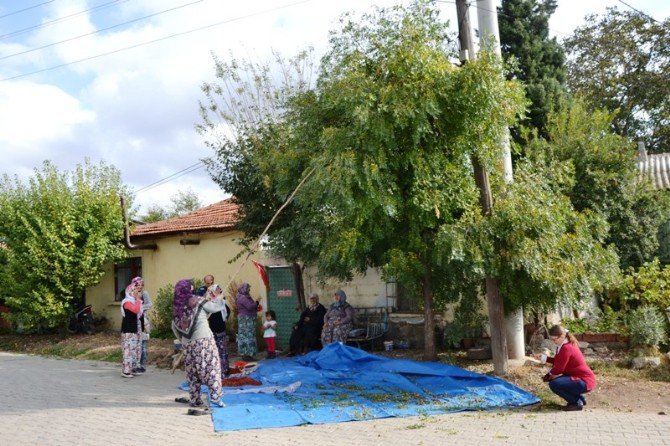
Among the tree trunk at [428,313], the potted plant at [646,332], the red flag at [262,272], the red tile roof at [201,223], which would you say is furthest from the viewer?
the red tile roof at [201,223]

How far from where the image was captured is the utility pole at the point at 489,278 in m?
10.4

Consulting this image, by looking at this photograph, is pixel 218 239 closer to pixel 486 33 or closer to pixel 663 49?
pixel 486 33

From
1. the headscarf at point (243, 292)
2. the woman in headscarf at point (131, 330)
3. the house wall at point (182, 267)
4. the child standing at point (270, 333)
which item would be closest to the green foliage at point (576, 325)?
the child standing at point (270, 333)

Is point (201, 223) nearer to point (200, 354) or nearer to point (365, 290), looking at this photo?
point (365, 290)

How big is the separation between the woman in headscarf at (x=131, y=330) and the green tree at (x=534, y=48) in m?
12.7

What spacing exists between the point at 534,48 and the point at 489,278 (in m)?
12.8

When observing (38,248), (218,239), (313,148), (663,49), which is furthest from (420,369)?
(663,49)

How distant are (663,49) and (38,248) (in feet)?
75.8

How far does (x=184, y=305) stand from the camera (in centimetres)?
1030

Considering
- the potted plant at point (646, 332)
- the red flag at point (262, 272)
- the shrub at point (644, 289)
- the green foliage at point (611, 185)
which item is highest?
the green foliage at point (611, 185)

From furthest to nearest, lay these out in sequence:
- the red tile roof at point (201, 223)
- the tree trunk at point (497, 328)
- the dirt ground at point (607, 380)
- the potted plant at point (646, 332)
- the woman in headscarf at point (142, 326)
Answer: the red tile roof at point (201, 223) → the woman in headscarf at point (142, 326) → the potted plant at point (646, 332) → the tree trunk at point (497, 328) → the dirt ground at point (607, 380)

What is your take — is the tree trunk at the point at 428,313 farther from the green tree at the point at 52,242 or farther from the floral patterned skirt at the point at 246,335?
the green tree at the point at 52,242

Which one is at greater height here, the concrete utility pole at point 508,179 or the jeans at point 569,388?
the concrete utility pole at point 508,179

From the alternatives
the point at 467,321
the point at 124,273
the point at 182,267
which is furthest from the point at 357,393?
the point at 124,273
